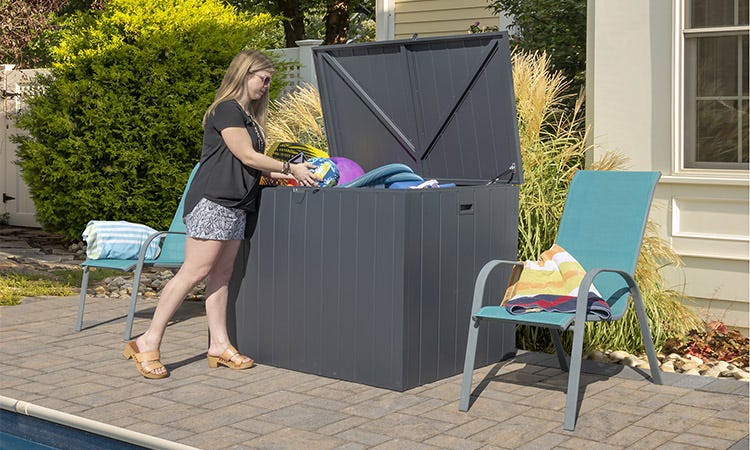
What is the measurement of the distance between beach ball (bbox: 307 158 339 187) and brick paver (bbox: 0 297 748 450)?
3.55 ft

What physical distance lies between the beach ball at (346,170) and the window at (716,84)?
2.59 m

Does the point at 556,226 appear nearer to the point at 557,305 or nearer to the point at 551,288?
the point at 551,288

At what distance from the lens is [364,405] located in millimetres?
5195

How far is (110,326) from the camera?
23.8ft

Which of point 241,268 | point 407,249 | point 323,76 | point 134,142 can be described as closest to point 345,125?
point 323,76

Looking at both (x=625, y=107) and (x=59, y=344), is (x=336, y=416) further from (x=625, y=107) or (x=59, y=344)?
(x=625, y=107)

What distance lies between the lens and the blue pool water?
432 centimetres

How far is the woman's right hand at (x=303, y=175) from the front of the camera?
5.79m

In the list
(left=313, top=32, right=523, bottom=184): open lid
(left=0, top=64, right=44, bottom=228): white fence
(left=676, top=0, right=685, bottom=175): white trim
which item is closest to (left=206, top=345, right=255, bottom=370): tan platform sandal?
(left=313, top=32, right=523, bottom=184): open lid

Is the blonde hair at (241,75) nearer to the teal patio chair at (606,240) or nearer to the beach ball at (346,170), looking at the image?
the beach ball at (346,170)

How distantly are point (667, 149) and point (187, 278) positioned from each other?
367 centimetres

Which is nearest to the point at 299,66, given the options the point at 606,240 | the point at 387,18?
the point at 387,18

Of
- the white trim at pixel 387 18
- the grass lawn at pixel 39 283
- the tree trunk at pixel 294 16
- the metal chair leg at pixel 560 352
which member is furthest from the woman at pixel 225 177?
the tree trunk at pixel 294 16

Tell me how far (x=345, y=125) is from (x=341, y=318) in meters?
1.77
